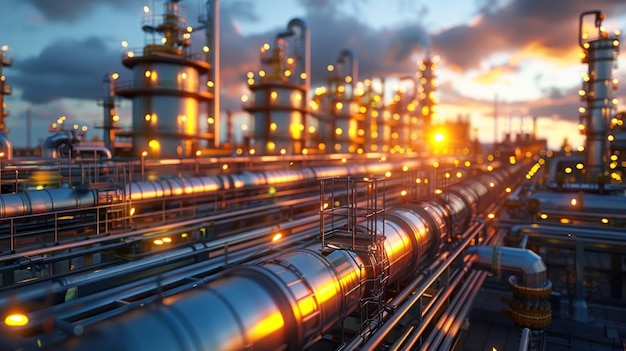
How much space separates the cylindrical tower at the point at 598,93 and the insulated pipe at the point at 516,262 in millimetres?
21004

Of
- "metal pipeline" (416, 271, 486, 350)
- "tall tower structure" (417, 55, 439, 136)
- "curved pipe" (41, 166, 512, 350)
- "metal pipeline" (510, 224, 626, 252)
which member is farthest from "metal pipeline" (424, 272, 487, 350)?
"tall tower structure" (417, 55, 439, 136)

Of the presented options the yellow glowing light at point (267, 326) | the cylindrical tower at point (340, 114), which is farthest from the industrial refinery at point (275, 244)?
the cylindrical tower at point (340, 114)

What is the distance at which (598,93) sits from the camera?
26.5m

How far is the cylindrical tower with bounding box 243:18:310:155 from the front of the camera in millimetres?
38312

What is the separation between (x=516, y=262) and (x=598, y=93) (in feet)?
76.5

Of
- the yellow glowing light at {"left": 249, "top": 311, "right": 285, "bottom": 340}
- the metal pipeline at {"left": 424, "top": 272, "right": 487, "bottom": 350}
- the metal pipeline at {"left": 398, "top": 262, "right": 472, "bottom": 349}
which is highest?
the yellow glowing light at {"left": 249, "top": 311, "right": 285, "bottom": 340}

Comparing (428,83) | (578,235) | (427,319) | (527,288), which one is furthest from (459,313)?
(428,83)

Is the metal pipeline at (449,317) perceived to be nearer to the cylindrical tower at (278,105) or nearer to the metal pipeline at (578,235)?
the metal pipeline at (578,235)

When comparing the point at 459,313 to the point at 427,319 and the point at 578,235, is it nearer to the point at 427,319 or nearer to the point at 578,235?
the point at 427,319

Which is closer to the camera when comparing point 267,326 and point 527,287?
point 267,326

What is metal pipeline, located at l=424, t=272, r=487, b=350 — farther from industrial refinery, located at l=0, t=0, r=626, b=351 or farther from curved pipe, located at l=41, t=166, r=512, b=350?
curved pipe, located at l=41, t=166, r=512, b=350

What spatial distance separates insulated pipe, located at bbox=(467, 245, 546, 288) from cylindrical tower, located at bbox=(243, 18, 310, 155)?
90.7 ft

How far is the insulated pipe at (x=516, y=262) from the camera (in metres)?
9.68

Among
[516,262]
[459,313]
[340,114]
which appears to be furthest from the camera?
[340,114]
